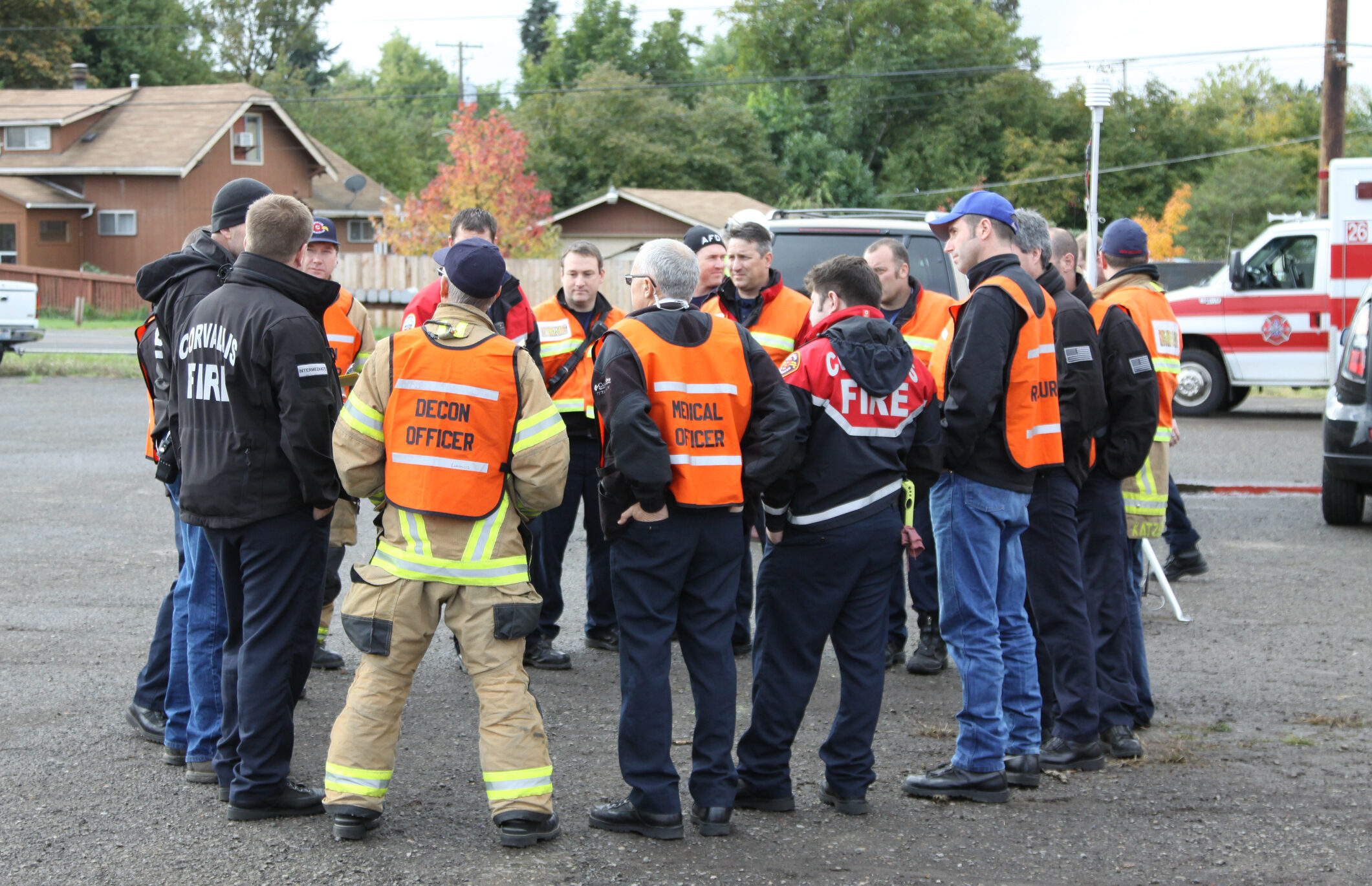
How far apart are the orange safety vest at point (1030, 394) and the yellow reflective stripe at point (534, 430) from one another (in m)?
1.60

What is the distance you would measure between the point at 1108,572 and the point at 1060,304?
114 centimetres

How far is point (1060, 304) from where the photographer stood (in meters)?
5.13

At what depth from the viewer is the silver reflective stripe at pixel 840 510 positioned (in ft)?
14.3

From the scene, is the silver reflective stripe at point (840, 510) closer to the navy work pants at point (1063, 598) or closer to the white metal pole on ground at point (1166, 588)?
the navy work pants at point (1063, 598)

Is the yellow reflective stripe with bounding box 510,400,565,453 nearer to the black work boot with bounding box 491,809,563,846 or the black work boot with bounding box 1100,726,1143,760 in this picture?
the black work boot with bounding box 491,809,563,846

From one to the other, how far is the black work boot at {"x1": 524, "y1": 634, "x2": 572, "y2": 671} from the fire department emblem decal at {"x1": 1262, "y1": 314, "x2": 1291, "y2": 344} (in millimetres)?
14336

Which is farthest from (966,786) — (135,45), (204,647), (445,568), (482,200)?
(135,45)

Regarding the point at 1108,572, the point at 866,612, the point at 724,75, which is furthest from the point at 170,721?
the point at 724,75

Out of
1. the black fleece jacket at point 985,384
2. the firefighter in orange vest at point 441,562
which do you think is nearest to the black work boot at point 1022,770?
the black fleece jacket at point 985,384

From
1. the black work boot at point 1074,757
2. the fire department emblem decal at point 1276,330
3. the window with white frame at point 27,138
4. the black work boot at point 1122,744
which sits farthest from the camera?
the window with white frame at point 27,138

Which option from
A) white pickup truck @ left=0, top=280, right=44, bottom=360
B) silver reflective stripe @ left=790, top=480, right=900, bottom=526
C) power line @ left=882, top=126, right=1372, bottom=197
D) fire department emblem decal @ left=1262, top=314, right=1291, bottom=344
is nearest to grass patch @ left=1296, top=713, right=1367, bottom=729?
silver reflective stripe @ left=790, top=480, right=900, bottom=526

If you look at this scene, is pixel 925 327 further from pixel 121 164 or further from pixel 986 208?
pixel 121 164

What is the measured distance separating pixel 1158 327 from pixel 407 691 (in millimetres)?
3696

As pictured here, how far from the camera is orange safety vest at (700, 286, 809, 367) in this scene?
6.16 m
